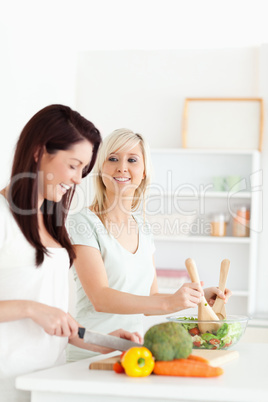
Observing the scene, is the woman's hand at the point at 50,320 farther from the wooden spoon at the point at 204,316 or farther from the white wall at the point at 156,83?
the white wall at the point at 156,83

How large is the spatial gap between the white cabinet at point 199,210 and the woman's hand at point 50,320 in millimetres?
3131

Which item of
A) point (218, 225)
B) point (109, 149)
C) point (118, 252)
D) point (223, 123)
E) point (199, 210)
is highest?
point (223, 123)

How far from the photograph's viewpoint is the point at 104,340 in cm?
149

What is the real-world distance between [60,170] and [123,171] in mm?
617

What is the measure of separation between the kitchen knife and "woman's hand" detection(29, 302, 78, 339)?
7 centimetres

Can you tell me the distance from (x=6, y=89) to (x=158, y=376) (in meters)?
2.60

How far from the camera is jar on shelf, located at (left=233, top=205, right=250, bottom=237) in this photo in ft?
14.4

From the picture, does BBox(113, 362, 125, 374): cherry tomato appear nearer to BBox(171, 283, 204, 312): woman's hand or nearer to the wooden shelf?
BBox(171, 283, 204, 312): woman's hand

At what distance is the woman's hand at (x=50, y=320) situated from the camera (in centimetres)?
136

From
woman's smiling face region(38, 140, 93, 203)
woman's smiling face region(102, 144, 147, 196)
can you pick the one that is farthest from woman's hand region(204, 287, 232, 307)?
woman's smiling face region(38, 140, 93, 203)

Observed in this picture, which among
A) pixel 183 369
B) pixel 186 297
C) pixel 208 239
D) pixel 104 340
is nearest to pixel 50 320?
pixel 104 340

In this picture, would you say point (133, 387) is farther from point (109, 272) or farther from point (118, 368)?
point (109, 272)

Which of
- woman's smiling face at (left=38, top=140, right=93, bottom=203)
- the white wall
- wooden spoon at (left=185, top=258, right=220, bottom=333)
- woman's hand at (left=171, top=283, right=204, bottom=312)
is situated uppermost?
the white wall

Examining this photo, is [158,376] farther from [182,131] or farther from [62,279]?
[182,131]
